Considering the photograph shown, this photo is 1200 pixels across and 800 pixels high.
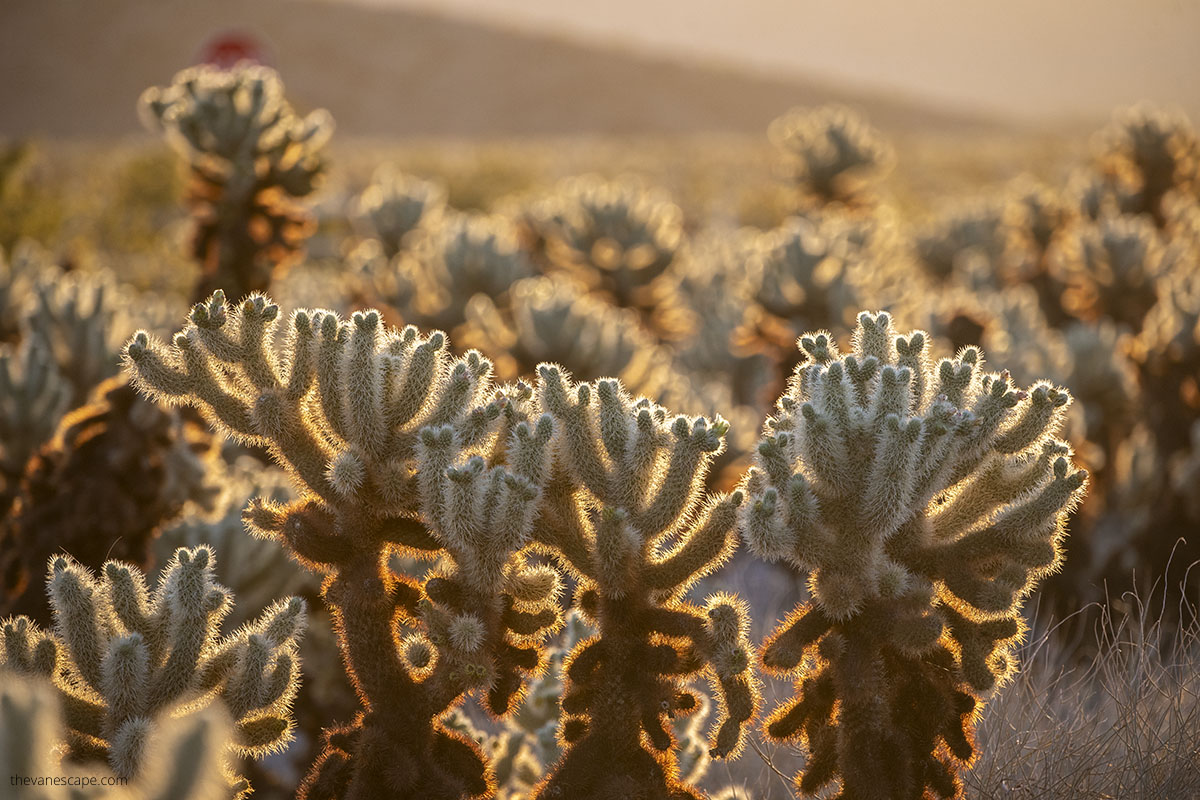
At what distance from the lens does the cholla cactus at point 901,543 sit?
2.64 meters

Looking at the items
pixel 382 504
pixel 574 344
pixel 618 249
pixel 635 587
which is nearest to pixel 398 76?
pixel 618 249

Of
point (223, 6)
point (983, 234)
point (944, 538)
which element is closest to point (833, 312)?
point (944, 538)

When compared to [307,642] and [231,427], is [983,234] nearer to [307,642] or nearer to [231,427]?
[307,642]

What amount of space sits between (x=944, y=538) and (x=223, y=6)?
113 metres

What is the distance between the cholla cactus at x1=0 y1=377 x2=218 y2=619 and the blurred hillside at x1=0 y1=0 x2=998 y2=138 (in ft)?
275

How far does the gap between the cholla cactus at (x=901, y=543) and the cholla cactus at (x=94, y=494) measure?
109 inches

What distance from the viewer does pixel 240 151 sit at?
6246 mm

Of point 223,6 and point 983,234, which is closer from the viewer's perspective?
point 983,234

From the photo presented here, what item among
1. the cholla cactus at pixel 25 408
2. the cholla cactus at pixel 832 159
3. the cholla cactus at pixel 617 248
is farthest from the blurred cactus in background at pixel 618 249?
the cholla cactus at pixel 25 408

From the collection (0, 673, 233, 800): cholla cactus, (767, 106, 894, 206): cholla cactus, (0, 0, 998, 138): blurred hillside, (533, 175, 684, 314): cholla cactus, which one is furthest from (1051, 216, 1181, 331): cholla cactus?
(0, 0, 998, 138): blurred hillside

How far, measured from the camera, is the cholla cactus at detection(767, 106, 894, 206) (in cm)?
1384

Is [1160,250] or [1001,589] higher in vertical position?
[1160,250]

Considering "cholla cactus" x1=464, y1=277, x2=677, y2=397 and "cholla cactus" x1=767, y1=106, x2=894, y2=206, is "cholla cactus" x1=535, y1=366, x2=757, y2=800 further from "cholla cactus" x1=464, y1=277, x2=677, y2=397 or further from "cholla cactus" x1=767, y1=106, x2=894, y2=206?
"cholla cactus" x1=767, y1=106, x2=894, y2=206

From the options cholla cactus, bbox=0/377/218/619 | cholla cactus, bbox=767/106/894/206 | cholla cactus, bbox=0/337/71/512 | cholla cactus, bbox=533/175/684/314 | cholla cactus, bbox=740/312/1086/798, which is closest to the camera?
cholla cactus, bbox=740/312/1086/798
